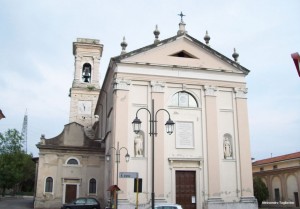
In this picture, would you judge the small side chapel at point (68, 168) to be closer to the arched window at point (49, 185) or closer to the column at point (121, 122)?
the arched window at point (49, 185)

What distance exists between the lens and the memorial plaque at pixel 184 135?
24766mm

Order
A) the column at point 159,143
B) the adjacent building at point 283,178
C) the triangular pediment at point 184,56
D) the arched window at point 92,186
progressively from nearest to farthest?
the column at point 159,143, the triangular pediment at point 184,56, the arched window at point 92,186, the adjacent building at point 283,178

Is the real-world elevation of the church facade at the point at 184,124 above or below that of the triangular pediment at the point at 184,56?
below


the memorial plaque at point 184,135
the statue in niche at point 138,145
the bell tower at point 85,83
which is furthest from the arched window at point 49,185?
the bell tower at point 85,83

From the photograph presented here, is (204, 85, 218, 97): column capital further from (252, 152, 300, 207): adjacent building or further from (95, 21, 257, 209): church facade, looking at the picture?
(252, 152, 300, 207): adjacent building

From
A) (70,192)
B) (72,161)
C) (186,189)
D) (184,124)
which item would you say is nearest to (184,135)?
(184,124)

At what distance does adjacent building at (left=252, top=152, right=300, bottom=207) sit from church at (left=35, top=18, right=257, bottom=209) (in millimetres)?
15324

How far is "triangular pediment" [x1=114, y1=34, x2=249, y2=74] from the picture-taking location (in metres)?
25.8

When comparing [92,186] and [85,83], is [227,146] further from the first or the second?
[85,83]

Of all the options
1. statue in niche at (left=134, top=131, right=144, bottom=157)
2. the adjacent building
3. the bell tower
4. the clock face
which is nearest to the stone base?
statue in niche at (left=134, top=131, right=144, bottom=157)

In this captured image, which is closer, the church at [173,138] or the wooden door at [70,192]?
the church at [173,138]

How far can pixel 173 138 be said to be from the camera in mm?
24703

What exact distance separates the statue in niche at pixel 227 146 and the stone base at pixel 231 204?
310 cm

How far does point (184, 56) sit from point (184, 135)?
613 centimetres
